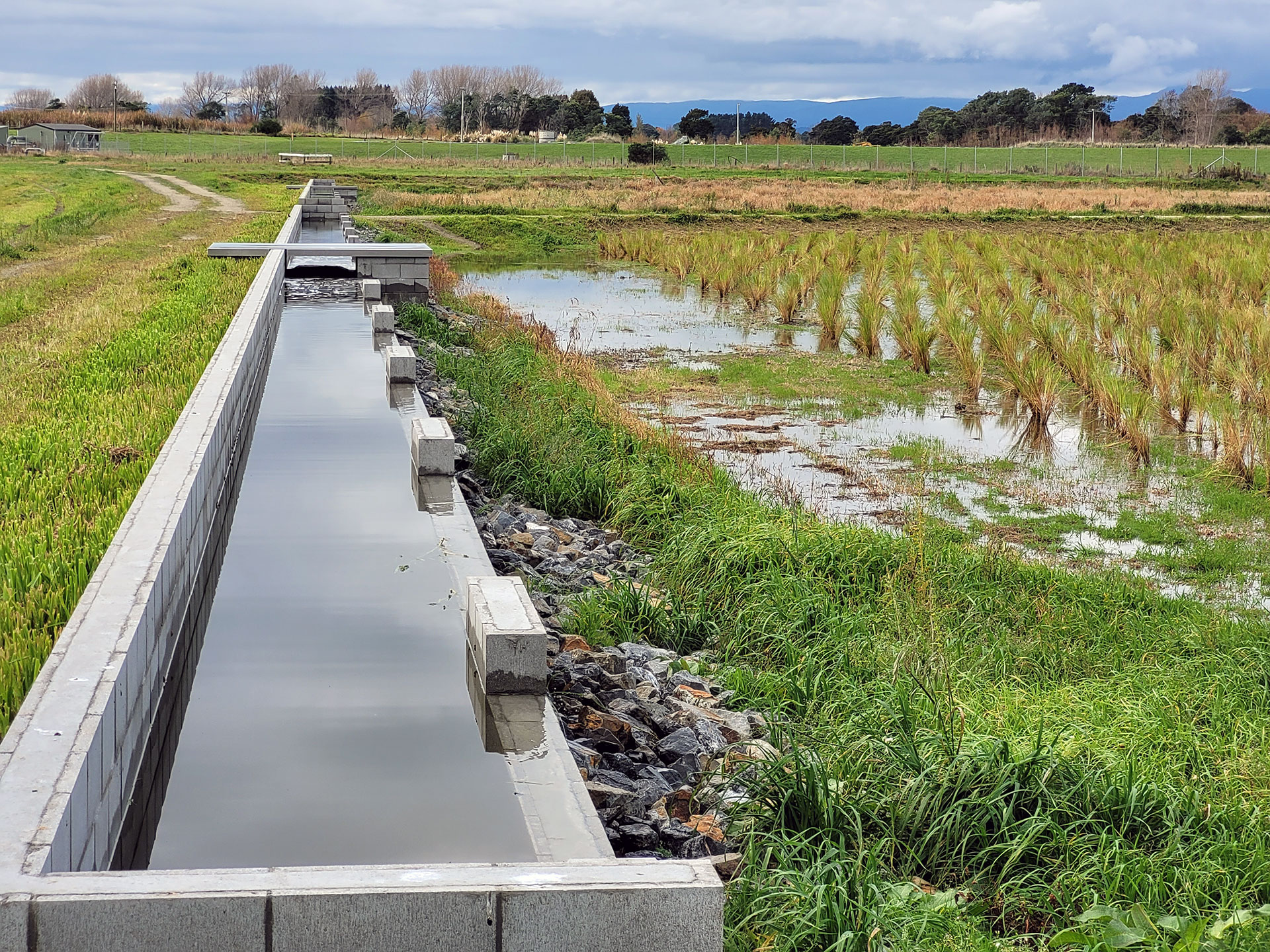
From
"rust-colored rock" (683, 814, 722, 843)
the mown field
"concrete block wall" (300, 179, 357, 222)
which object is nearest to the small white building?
"concrete block wall" (300, 179, 357, 222)

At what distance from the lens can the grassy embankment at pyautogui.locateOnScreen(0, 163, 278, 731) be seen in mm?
4566

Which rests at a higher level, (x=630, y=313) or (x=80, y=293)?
(x=80, y=293)

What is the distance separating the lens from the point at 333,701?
445cm

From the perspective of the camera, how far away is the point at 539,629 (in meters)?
4.52

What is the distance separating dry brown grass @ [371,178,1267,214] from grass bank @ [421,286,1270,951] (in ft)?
93.1

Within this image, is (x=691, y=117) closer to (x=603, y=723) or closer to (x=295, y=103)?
(x=295, y=103)

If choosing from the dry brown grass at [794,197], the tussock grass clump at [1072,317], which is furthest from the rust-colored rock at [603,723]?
the dry brown grass at [794,197]

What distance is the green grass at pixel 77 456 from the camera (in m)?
4.32

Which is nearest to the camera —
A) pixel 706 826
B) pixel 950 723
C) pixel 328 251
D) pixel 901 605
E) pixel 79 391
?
pixel 706 826

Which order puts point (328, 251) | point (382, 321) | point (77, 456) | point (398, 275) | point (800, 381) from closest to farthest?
1. point (77, 456)
2. point (382, 321)
3. point (800, 381)
4. point (398, 275)
5. point (328, 251)

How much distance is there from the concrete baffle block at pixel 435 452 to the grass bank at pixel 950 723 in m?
0.68

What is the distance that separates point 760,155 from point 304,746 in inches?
2672

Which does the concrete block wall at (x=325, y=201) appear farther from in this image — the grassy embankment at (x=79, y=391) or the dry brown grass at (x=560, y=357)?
the dry brown grass at (x=560, y=357)

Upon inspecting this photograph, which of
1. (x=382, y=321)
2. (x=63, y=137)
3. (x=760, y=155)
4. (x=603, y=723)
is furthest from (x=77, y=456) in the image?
(x=760, y=155)
